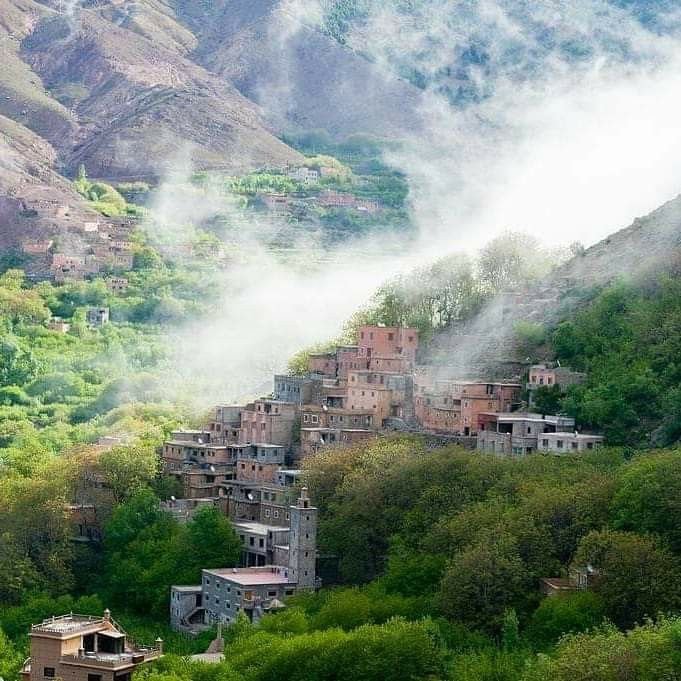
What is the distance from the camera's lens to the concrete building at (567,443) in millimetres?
52844

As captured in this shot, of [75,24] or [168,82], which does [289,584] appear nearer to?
[168,82]

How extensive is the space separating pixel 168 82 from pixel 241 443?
84093 mm

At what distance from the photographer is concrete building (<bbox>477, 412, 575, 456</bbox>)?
53719 mm

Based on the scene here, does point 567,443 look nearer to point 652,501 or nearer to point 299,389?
point 652,501

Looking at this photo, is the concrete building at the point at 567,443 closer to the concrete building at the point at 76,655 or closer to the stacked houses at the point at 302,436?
the stacked houses at the point at 302,436

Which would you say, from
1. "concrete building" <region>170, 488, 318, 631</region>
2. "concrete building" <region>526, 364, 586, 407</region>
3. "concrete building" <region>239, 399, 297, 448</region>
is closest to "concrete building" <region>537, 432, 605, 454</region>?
"concrete building" <region>526, 364, 586, 407</region>

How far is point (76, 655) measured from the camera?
3909 cm

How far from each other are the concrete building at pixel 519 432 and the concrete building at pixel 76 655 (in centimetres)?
1592

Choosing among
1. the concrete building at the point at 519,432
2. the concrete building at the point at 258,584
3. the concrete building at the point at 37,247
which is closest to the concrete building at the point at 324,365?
the concrete building at the point at 519,432

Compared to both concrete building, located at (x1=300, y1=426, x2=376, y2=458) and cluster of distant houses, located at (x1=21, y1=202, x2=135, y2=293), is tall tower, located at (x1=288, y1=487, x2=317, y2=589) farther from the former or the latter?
cluster of distant houses, located at (x1=21, y1=202, x2=135, y2=293)

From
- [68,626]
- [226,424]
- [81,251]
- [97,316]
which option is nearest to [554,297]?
[226,424]

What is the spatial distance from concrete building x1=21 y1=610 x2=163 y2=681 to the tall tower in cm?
1048

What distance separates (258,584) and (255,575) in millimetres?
1381

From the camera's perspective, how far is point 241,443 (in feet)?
196
